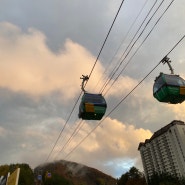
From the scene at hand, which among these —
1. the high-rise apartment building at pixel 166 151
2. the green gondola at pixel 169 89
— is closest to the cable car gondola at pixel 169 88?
the green gondola at pixel 169 89

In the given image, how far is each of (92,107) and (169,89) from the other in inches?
178

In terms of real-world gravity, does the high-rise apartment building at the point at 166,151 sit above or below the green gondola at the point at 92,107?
above

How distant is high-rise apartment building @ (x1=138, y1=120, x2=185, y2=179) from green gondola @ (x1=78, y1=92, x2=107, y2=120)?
348 ft

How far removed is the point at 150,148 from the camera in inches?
5999

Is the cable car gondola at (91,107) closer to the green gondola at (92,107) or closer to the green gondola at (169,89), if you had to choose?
the green gondola at (92,107)

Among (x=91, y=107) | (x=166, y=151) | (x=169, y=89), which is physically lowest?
(x=169, y=89)

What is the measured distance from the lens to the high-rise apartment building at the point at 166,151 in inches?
4884

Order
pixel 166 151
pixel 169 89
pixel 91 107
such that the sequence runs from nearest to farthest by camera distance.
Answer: pixel 169 89 < pixel 91 107 < pixel 166 151

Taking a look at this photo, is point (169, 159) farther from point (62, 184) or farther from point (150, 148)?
point (62, 184)

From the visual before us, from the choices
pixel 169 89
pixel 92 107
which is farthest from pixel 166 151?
pixel 169 89

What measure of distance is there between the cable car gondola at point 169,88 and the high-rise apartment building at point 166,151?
351ft

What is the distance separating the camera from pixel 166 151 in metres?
135

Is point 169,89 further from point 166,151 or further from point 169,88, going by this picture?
point 166,151

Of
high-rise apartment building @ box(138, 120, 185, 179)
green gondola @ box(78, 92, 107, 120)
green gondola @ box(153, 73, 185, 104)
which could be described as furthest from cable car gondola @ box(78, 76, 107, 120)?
high-rise apartment building @ box(138, 120, 185, 179)
